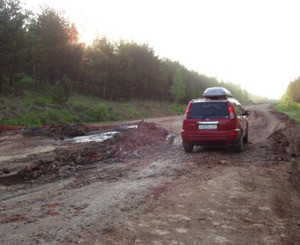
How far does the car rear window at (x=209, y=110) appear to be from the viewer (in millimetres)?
8469

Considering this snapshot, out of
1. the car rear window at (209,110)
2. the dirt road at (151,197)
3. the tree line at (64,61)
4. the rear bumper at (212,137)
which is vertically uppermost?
the tree line at (64,61)

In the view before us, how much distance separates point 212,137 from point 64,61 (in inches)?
1041

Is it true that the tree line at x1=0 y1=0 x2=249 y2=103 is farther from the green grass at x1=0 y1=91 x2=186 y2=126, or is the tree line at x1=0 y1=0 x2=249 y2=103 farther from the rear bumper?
the rear bumper

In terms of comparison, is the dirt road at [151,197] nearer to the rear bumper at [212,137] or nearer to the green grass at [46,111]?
the rear bumper at [212,137]

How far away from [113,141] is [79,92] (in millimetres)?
24767

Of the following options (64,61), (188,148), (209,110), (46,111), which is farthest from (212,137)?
(64,61)

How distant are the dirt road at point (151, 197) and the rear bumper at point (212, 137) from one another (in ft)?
1.42

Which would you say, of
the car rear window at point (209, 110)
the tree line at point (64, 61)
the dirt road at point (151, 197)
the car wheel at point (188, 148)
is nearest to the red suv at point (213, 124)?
the car rear window at point (209, 110)

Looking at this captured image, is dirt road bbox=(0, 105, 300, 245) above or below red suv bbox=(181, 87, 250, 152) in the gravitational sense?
below

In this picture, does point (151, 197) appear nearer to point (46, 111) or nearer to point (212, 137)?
point (212, 137)

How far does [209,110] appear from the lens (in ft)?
28.3

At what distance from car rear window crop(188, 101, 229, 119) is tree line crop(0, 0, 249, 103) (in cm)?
1555

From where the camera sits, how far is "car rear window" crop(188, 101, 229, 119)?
333 inches

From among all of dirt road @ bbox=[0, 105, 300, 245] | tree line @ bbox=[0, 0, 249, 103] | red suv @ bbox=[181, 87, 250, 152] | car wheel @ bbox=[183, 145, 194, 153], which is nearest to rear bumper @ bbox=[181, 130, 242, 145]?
red suv @ bbox=[181, 87, 250, 152]
